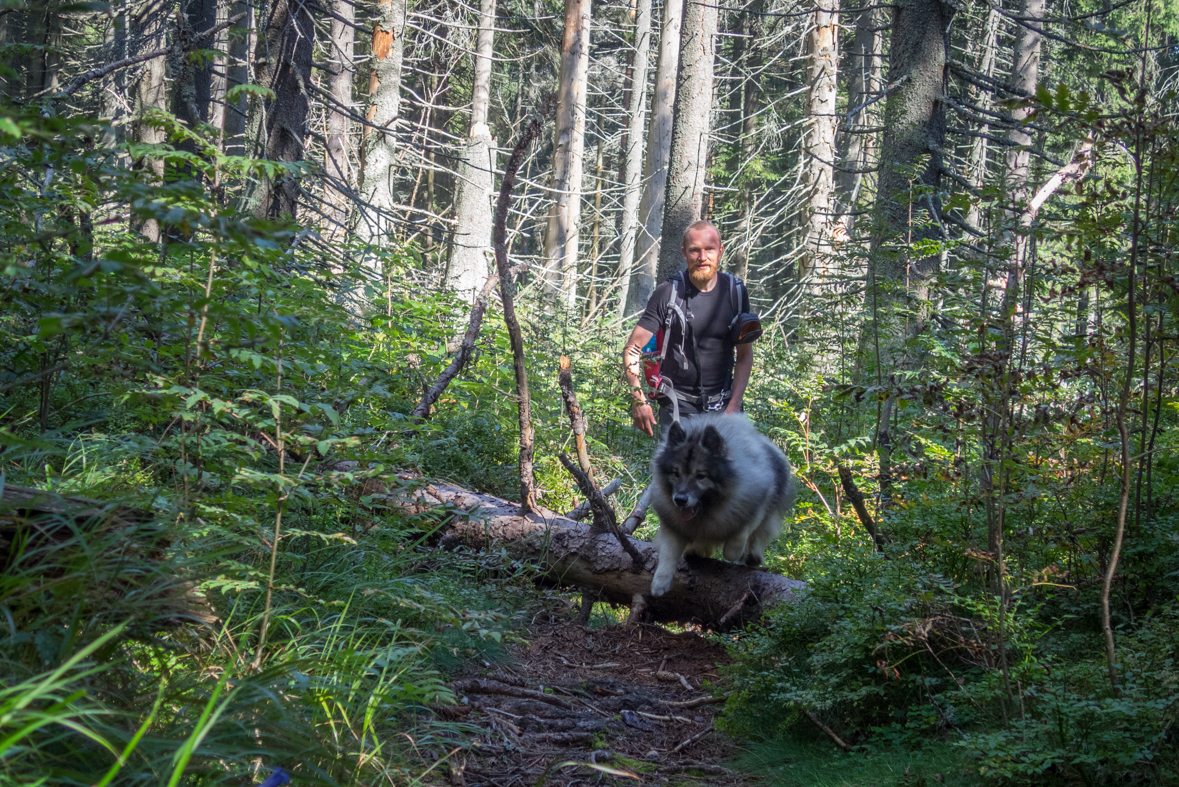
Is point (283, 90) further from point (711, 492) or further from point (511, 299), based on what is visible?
point (711, 492)

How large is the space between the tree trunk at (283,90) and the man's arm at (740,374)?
4190mm

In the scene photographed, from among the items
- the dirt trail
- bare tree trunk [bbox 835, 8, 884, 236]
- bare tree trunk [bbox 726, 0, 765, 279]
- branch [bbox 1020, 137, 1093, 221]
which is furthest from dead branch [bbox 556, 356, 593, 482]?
bare tree trunk [bbox 835, 8, 884, 236]

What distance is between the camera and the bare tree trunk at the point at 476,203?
617 inches

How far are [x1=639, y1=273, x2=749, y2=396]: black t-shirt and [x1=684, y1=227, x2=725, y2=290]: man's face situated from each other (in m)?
0.12

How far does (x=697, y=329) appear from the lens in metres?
6.61

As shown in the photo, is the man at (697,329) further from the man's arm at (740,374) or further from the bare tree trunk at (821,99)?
the bare tree trunk at (821,99)

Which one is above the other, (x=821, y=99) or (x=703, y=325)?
(x=821, y=99)

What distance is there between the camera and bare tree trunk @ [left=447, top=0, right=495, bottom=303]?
1568 centimetres

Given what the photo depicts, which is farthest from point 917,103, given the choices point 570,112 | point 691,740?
point 570,112

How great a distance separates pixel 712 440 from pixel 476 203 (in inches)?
502

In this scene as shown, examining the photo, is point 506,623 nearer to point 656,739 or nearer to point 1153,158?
point 656,739

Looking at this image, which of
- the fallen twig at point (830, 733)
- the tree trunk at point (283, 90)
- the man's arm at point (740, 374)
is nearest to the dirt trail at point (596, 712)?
the fallen twig at point (830, 733)

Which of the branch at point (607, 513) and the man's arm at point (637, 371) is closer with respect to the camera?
the branch at point (607, 513)

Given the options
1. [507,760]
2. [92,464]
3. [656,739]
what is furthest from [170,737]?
[92,464]
